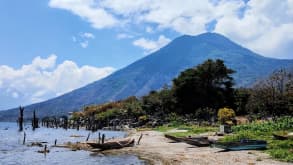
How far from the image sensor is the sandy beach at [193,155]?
3048cm

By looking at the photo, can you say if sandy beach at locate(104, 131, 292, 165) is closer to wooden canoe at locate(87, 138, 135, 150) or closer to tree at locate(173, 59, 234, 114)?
wooden canoe at locate(87, 138, 135, 150)

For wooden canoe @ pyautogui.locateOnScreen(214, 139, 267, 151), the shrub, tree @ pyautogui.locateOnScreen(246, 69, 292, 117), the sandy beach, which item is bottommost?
the sandy beach

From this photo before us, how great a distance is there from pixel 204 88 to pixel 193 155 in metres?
67.9

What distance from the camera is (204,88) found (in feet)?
336

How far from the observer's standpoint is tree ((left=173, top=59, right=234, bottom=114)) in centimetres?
10072

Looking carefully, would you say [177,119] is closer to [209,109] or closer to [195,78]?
[209,109]

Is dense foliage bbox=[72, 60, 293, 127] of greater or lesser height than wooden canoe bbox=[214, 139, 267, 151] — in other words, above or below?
above

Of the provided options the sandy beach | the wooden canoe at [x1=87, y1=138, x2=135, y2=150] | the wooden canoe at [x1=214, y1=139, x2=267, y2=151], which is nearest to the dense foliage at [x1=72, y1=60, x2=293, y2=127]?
the wooden canoe at [x1=87, y1=138, x2=135, y2=150]

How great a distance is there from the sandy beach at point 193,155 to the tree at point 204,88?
55.1 m

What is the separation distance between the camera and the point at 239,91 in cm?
10400

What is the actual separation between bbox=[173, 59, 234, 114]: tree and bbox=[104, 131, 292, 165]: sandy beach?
5513 cm

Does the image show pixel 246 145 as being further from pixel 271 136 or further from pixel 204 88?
pixel 204 88

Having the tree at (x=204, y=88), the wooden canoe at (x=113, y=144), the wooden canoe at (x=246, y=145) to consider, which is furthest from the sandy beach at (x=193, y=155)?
the tree at (x=204, y=88)

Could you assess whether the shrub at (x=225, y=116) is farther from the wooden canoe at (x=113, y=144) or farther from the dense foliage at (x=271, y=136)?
the wooden canoe at (x=113, y=144)
